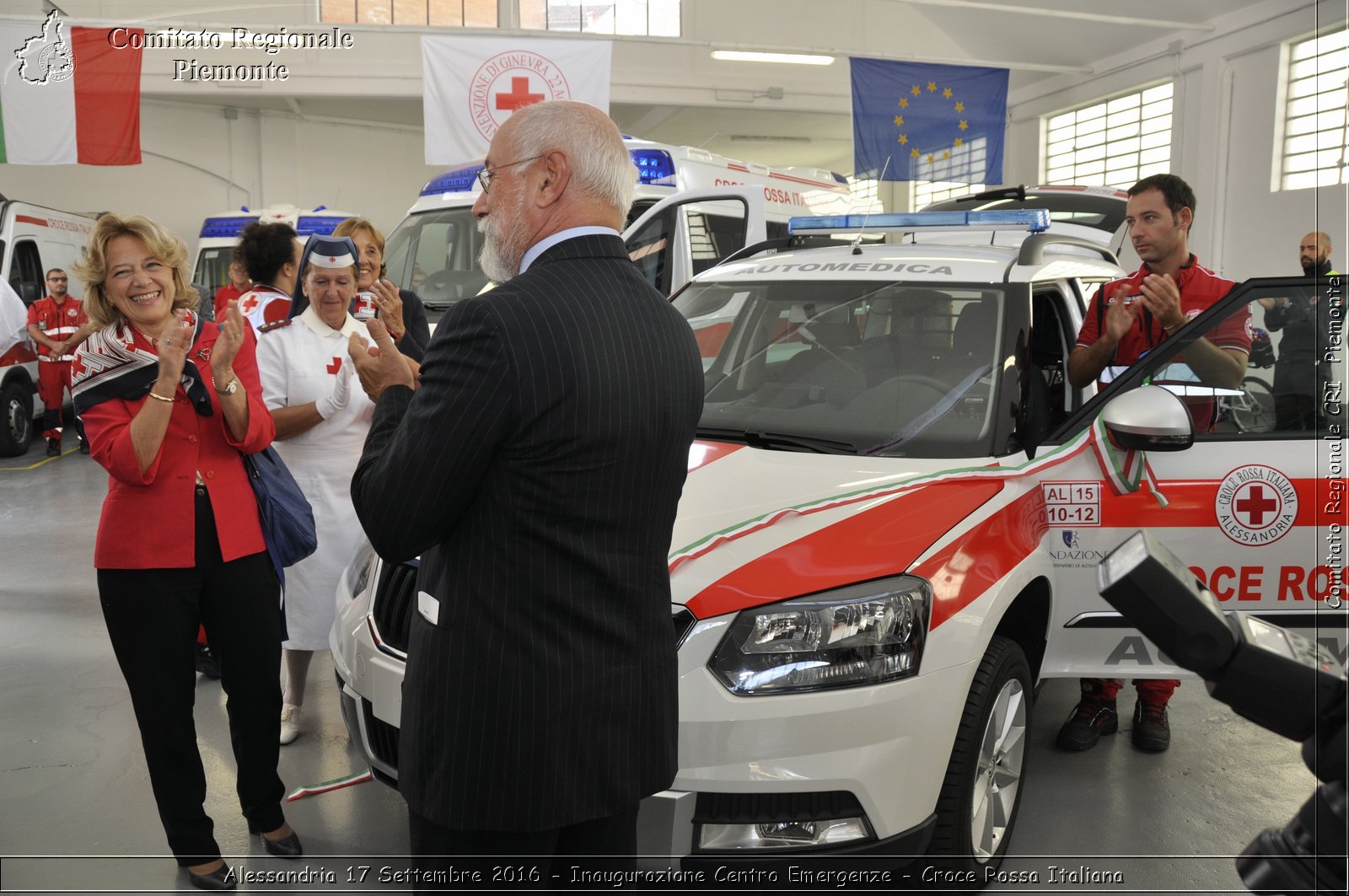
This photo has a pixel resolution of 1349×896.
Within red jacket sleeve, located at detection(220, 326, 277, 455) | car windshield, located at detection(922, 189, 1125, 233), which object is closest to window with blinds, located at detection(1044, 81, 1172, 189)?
car windshield, located at detection(922, 189, 1125, 233)

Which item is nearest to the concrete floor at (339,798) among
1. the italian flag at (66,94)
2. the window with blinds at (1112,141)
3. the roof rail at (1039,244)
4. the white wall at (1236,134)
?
the roof rail at (1039,244)

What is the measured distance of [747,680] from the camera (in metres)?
2.24

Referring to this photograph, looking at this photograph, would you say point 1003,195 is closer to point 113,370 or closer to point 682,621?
point 682,621

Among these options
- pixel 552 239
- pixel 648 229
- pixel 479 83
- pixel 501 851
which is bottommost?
pixel 501 851

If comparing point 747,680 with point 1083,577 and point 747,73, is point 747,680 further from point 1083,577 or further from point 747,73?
point 747,73

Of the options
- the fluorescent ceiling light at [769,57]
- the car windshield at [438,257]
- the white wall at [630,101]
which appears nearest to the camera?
the car windshield at [438,257]

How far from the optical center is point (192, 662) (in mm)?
2764

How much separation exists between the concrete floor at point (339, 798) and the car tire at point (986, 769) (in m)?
0.16

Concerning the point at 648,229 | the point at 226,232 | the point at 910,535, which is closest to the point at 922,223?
the point at 910,535

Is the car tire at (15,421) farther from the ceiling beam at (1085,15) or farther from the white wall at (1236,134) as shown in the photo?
the white wall at (1236,134)

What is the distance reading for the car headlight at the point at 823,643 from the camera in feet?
7.36

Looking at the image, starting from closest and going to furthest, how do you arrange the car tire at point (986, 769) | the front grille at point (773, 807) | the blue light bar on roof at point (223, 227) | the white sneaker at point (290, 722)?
the front grille at point (773, 807) → the car tire at point (986, 769) → the white sneaker at point (290, 722) → the blue light bar on roof at point (223, 227)

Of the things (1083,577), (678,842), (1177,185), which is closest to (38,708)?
(678,842)

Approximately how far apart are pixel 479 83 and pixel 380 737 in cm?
757
